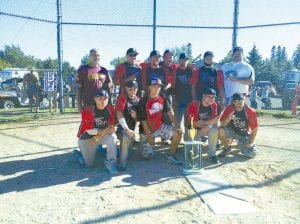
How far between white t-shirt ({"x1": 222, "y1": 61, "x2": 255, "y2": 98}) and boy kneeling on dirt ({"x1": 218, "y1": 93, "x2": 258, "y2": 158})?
0.73m

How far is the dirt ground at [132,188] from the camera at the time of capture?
11.2ft

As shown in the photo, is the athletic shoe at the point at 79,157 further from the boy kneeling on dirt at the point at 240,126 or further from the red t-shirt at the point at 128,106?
the boy kneeling on dirt at the point at 240,126

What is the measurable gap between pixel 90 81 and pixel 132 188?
2.24 metres

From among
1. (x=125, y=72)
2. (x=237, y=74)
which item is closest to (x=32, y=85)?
(x=125, y=72)

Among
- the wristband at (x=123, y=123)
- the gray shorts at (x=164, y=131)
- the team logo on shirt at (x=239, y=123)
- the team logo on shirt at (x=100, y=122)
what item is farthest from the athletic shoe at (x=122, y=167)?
the team logo on shirt at (x=239, y=123)

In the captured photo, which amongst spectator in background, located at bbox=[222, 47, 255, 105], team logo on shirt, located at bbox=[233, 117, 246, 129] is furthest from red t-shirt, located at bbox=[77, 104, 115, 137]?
spectator in background, located at bbox=[222, 47, 255, 105]

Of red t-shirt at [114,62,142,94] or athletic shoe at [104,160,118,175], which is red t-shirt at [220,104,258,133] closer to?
red t-shirt at [114,62,142,94]

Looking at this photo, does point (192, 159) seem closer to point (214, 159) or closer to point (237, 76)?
point (214, 159)

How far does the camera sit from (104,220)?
331 cm

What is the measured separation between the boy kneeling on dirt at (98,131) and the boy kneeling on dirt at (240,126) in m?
1.93

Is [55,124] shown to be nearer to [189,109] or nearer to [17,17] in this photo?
[17,17]

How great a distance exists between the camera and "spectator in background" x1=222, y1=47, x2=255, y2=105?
251 inches

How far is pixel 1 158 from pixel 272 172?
4.44 metres

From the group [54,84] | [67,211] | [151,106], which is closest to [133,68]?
[151,106]
